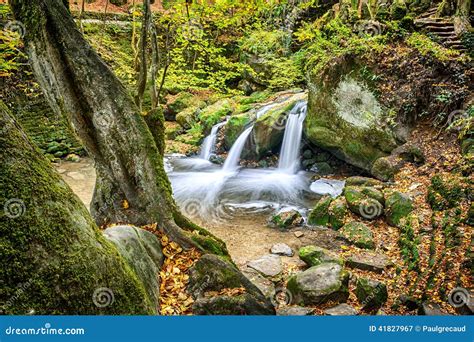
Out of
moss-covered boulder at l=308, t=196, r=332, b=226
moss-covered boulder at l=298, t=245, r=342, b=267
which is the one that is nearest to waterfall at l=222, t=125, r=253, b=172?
moss-covered boulder at l=308, t=196, r=332, b=226

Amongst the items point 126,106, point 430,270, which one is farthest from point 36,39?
point 430,270

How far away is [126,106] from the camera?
4609mm

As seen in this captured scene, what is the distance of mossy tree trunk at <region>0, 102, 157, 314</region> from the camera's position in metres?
1.60

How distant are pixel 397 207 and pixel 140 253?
5.97m

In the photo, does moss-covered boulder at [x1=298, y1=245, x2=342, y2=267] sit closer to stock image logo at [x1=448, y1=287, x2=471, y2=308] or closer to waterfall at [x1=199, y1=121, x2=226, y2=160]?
stock image logo at [x1=448, y1=287, x2=471, y2=308]

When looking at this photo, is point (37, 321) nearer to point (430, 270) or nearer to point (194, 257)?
point (194, 257)

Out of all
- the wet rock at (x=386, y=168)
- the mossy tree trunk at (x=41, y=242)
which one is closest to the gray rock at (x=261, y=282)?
the mossy tree trunk at (x=41, y=242)

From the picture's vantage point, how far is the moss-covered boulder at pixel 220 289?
3.42 m

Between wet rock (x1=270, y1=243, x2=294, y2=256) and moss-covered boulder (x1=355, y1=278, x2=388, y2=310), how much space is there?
2.03 meters

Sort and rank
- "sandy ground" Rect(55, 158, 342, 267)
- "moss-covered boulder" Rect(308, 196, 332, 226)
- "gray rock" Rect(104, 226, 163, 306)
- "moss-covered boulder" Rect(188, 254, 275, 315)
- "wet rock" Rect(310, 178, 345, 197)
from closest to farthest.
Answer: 1. "gray rock" Rect(104, 226, 163, 306)
2. "moss-covered boulder" Rect(188, 254, 275, 315)
3. "sandy ground" Rect(55, 158, 342, 267)
4. "moss-covered boulder" Rect(308, 196, 332, 226)
5. "wet rock" Rect(310, 178, 345, 197)

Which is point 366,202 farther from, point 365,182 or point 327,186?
point 327,186

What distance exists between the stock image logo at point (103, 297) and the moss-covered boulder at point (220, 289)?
1.44m

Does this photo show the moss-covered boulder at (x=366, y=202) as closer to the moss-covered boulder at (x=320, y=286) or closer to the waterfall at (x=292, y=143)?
the moss-covered boulder at (x=320, y=286)

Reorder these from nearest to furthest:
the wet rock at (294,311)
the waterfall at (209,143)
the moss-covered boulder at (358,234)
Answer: the wet rock at (294,311)
the moss-covered boulder at (358,234)
the waterfall at (209,143)
